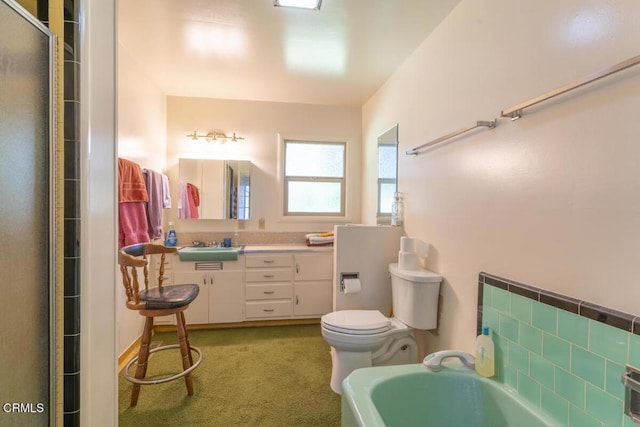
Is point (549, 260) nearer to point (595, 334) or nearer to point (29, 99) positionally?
point (595, 334)

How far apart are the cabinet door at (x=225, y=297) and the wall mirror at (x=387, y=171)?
4.99 ft

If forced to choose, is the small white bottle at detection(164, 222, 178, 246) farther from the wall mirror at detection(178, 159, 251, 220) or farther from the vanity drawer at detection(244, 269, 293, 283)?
the vanity drawer at detection(244, 269, 293, 283)

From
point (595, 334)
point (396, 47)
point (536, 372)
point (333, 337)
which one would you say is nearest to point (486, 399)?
point (536, 372)

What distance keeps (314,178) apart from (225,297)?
161cm

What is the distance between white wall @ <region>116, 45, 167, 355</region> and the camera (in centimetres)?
222

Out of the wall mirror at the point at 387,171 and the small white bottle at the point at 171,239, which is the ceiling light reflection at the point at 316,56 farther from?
the small white bottle at the point at 171,239

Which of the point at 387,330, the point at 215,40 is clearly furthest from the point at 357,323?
the point at 215,40

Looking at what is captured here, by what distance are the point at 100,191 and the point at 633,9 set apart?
1.82m

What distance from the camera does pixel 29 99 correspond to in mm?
930

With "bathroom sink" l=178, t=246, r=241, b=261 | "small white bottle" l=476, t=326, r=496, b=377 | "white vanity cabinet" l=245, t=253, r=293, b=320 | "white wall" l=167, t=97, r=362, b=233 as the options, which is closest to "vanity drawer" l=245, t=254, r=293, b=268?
"white vanity cabinet" l=245, t=253, r=293, b=320

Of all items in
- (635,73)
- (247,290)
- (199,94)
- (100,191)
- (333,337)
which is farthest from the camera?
(199,94)

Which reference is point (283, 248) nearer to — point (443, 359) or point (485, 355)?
point (443, 359)

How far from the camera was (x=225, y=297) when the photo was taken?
2.94 meters

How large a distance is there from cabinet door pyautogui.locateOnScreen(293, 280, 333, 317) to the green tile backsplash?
6.15ft
